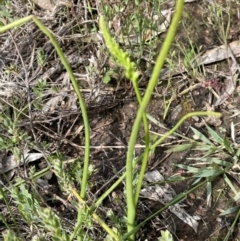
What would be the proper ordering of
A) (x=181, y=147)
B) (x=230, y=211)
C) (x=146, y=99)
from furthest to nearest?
(x=181, y=147), (x=230, y=211), (x=146, y=99)

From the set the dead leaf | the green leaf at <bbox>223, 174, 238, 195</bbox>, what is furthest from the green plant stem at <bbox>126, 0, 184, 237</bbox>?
the green leaf at <bbox>223, 174, 238, 195</bbox>

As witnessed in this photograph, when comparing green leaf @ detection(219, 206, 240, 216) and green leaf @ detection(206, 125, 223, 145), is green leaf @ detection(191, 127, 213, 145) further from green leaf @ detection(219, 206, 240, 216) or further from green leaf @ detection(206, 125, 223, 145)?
green leaf @ detection(219, 206, 240, 216)

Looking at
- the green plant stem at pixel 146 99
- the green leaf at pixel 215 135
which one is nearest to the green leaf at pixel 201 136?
the green leaf at pixel 215 135

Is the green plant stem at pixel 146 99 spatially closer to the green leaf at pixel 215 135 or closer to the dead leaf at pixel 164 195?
the dead leaf at pixel 164 195

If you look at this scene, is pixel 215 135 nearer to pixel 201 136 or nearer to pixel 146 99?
pixel 201 136

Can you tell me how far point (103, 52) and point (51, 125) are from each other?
0.31 meters

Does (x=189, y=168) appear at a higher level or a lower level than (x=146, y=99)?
lower

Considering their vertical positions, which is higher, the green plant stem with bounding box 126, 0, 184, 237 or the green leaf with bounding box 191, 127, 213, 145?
the green plant stem with bounding box 126, 0, 184, 237

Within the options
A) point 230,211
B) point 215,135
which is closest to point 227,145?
point 215,135

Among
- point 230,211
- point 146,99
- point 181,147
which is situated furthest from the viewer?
point 181,147

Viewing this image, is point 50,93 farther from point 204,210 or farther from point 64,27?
point 204,210

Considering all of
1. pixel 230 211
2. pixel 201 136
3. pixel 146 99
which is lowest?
pixel 230 211

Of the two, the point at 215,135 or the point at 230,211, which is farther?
the point at 215,135

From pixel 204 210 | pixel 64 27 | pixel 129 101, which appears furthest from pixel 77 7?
pixel 204 210
